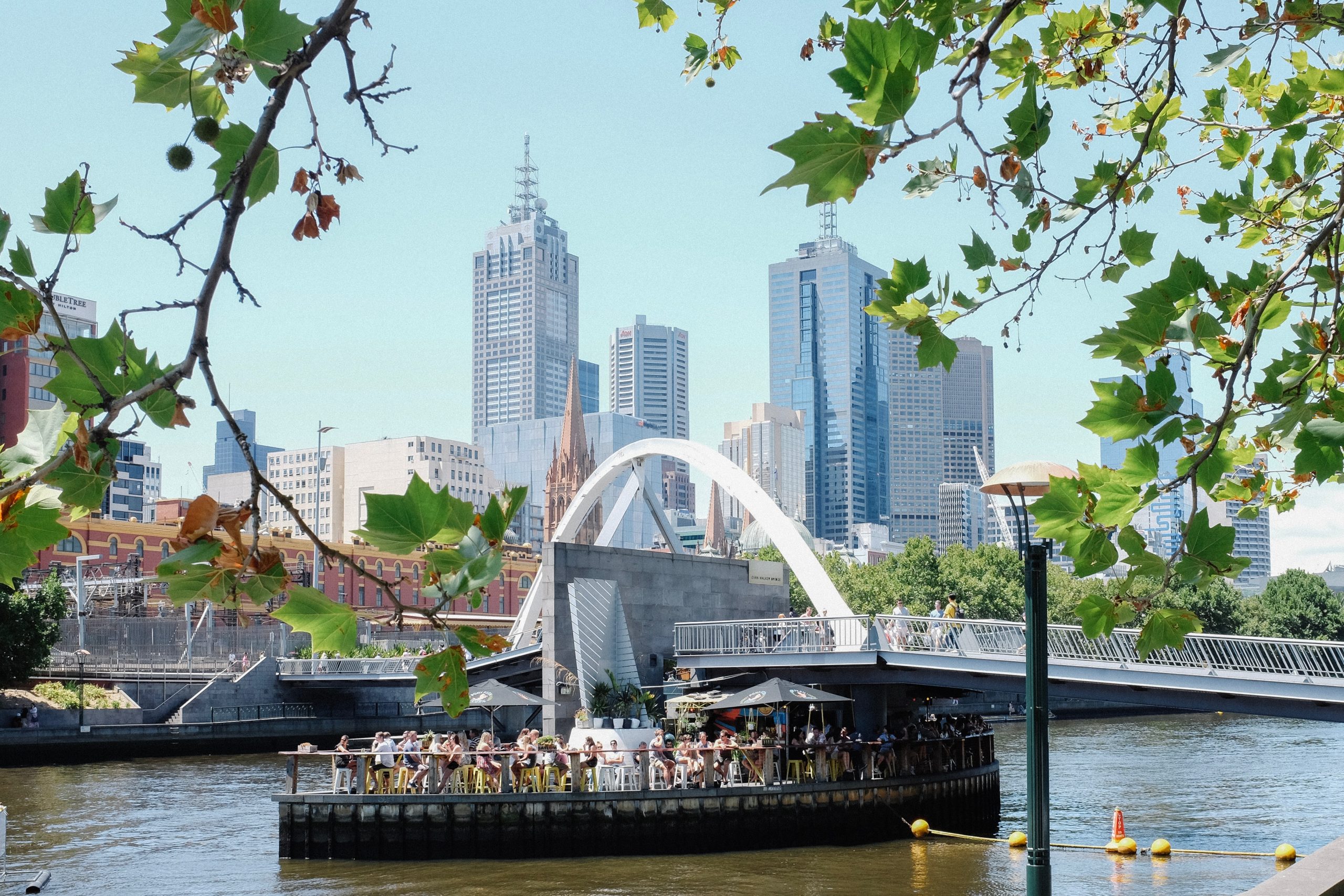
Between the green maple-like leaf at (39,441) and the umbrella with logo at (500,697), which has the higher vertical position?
the green maple-like leaf at (39,441)

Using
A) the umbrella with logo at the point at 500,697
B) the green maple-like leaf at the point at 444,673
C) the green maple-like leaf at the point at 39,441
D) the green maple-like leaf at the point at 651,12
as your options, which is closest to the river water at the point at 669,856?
the umbrella with logo at the point at 500,697

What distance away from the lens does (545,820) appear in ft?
85.8

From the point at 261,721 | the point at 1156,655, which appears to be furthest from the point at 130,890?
the point at 261,721

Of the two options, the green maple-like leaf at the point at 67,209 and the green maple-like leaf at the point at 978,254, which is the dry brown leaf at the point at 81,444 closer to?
the green maple-like leaf at the point at 67,209

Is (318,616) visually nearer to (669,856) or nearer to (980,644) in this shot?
(669,856)

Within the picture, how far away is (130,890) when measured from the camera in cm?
2267

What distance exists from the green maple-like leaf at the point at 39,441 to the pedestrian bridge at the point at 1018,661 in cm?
2299

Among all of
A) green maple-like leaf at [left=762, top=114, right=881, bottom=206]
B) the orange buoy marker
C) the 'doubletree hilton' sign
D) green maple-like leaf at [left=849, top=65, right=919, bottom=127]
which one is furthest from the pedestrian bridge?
green maple-like leaf at [left=849, top=65, right=919, bottom=127]

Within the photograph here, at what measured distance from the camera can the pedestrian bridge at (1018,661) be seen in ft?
85.6

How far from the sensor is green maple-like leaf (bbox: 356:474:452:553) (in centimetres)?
199

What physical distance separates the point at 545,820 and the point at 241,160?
2503 cm

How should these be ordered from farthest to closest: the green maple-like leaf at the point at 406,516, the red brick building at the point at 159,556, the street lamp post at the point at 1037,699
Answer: the red brick building at the point at 159,556
the street lamp post at the point at 1037,699
the green maple-like leaf at the point at 406,516

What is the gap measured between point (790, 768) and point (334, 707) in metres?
34.7

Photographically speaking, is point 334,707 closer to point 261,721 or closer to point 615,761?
point 261,721
